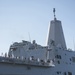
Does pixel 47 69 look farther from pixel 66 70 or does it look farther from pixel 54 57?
pixel 66 70

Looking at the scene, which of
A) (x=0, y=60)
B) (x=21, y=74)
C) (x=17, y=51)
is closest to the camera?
(x=0, y=60)

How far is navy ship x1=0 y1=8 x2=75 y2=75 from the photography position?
1075 inches

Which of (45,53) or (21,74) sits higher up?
(45,53)

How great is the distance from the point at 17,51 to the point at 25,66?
1155 centimetres

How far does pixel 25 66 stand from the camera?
29.1m

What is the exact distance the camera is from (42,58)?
38.0 metres

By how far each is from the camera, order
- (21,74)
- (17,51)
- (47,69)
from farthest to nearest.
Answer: (17,51), (47,69), (21,74)

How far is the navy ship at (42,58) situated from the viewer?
27298 mm

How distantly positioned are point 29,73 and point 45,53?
31.1ft

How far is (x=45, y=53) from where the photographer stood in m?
37.8

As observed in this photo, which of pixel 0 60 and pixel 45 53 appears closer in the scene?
pixel 0 60

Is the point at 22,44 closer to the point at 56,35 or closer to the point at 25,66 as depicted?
the point at 56,35

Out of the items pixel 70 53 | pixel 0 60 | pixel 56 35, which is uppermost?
pixel 56 35

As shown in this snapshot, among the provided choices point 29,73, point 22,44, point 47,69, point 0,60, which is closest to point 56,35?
point 22,44
